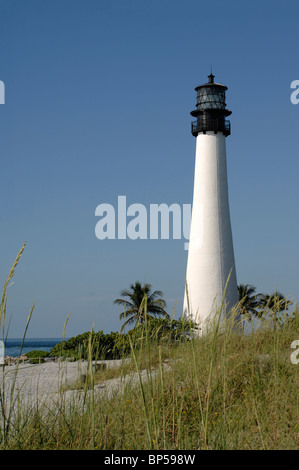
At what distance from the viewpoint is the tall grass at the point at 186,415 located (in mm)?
4180

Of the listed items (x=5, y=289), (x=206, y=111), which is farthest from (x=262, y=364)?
(x=206, y=111)

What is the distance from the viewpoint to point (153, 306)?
33.9 meters

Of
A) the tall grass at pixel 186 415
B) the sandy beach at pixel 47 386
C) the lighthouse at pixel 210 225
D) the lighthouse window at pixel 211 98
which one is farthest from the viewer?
the lighthouse window at pixel 211 98

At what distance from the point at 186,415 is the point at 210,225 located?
65.4 feet

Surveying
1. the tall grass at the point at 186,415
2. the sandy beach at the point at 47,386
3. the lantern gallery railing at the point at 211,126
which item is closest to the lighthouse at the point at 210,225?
the lantern gallery railing at the point at 211,126

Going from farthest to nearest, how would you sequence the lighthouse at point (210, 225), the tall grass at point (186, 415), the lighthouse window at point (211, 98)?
the lighthouse window at point (211, 98)
the lighthouse at point (210, 225)
the tall grass at point (186, 415)

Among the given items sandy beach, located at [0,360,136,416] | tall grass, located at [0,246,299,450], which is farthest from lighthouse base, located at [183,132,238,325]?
tall grass, located at [0,246,299,450]

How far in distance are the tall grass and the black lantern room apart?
68.5 feet

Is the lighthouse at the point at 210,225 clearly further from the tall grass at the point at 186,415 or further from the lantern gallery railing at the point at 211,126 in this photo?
the tall grass at the point at 186,415

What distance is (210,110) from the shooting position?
26.7m

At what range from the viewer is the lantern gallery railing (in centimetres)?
2606

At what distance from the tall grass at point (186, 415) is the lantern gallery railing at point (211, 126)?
20672mm

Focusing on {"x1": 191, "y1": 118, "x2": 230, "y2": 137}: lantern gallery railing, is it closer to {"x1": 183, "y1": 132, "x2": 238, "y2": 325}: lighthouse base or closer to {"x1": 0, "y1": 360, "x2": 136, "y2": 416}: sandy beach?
{"x1": 183, "y1": 132, "x2": 238, "y2": 325}: lighthouse base
